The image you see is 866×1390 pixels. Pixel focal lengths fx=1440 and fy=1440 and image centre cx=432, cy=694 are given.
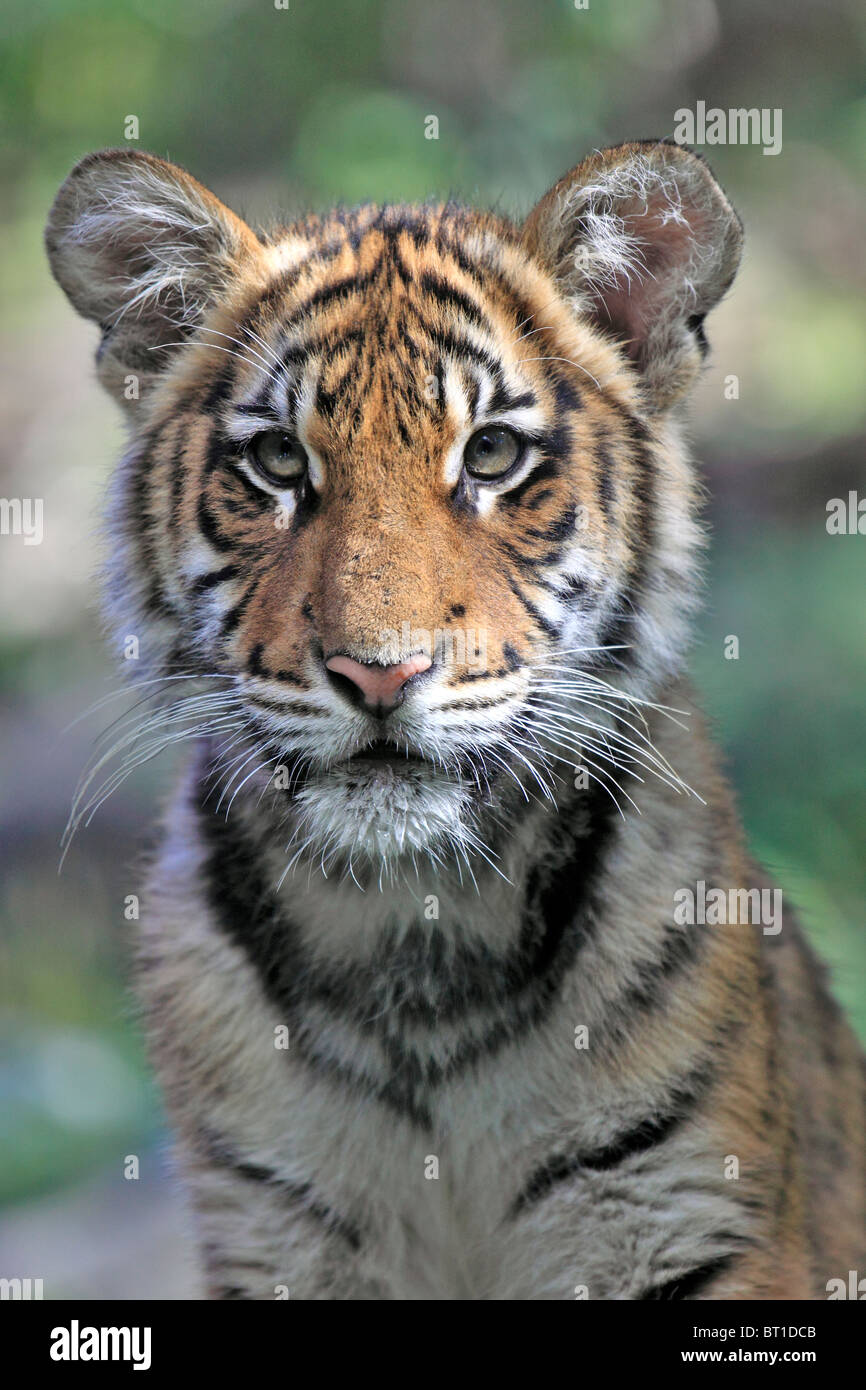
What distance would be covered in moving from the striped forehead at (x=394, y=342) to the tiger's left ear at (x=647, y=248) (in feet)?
0.55

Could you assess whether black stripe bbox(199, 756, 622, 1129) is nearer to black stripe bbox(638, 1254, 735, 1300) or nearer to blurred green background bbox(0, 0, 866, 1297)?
black stripe bbox(638, 1254, 735, 1300)

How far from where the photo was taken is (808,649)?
20.4ft

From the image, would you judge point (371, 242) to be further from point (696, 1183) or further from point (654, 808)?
point (696, 1183)

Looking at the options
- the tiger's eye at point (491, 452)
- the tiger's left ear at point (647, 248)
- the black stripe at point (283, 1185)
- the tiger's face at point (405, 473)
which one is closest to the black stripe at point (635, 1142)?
the black stripe at point (283, 1185)

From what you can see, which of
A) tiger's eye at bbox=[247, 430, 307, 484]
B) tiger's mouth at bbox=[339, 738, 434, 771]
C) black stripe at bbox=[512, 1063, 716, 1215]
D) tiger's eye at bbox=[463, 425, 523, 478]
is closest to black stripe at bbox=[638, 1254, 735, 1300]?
black stripe at bbox=[512, 1063, 716, 1215]

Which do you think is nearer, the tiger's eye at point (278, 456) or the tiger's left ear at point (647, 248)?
the tiger's eye at point (278, 456)

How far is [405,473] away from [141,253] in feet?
3.08

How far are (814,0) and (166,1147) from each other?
5.94 m

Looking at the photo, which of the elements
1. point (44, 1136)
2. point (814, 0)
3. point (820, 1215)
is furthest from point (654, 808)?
point (814, 0)

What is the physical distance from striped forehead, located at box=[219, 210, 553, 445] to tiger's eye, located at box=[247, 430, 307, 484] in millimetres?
32

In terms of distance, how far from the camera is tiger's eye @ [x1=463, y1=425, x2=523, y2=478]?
8.71 feet

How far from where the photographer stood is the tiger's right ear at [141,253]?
2.93 m

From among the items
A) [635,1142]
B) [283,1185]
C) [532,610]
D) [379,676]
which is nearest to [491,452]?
[532,610]

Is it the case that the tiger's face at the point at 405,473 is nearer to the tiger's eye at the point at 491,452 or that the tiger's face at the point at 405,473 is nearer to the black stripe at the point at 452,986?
the tiger's eye at the point at 491,452
